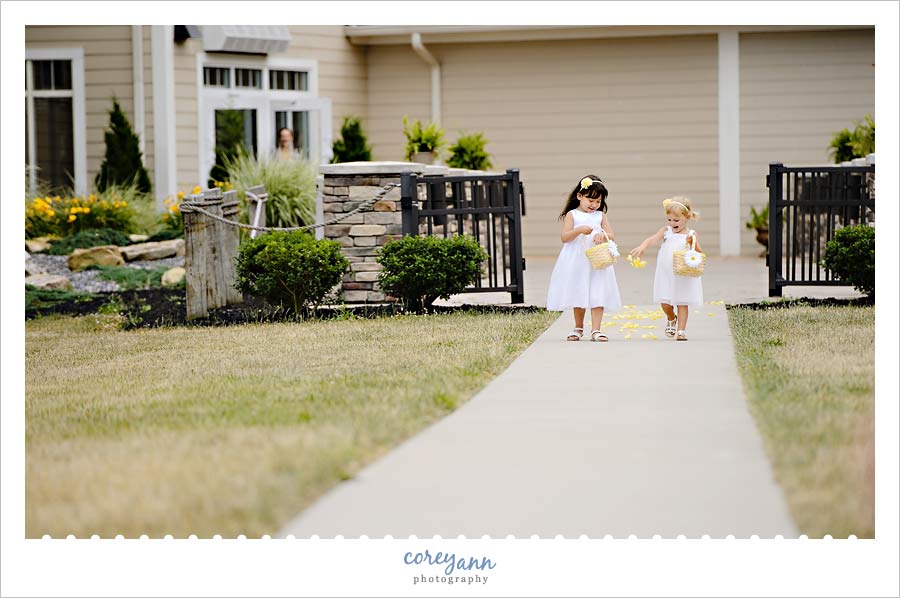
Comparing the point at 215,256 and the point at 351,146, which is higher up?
the point at 351,146

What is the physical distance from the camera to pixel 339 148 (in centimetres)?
1441

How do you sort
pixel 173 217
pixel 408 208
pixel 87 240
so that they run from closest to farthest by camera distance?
pixel 408 208, pixel 87 240, pixel 173 217

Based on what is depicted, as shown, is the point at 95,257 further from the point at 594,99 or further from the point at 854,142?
the point at 854,142

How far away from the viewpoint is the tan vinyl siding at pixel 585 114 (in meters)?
15.6

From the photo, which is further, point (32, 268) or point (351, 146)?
point (351, 146)

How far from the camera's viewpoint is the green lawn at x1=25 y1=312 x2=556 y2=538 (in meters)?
3.52

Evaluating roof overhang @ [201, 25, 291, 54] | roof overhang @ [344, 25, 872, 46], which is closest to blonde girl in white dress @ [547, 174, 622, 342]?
roof overhang @ [201, 25, 291, 54]

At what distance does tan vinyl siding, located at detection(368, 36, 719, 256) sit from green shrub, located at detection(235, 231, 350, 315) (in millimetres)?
7359

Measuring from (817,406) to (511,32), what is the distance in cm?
1119

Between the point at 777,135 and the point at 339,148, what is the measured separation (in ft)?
17.7

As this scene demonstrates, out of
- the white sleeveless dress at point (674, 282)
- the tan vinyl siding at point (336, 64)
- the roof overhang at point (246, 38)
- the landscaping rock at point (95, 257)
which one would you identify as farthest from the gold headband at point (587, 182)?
the tan vinyl siding at point (336, 64)

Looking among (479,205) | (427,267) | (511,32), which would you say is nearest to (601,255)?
(427,267)

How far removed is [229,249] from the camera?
9.41 meters

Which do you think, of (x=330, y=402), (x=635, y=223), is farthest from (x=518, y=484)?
(x=635, y=223)
